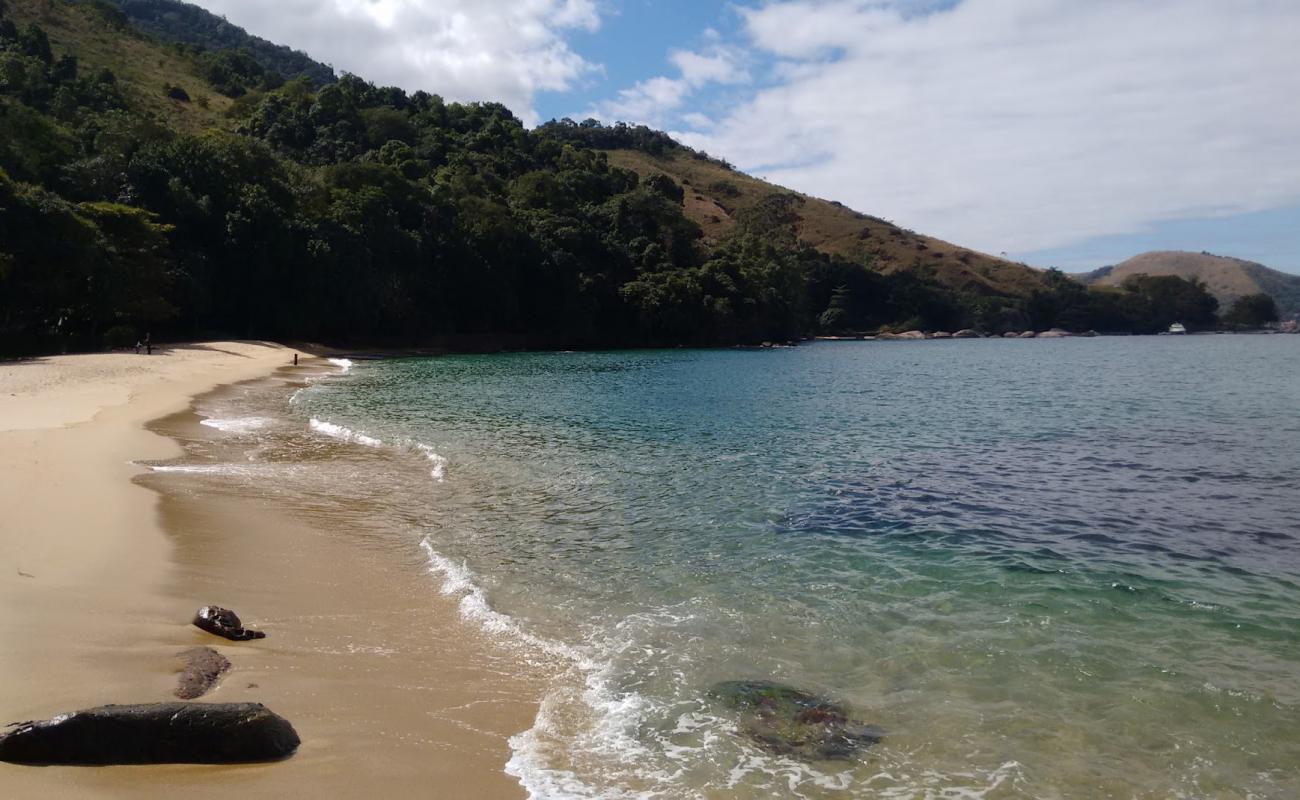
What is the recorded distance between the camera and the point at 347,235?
67.2 metres

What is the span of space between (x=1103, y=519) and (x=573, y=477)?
32.3 ft

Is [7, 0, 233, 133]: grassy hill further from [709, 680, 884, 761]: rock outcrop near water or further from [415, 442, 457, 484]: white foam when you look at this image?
[709, 680, 884, 761]: rock outcrop near water

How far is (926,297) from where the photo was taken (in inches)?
5610

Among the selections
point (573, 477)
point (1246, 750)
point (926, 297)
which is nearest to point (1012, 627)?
point (1246, 750)

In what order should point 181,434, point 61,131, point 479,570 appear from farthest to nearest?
1. point 61,131
2. point 181,434
3. point 479,570

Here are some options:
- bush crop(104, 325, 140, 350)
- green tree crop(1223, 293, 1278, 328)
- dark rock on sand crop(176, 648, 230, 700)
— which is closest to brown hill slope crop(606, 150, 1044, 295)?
green tree crop(1223, 293, 1278, 328)

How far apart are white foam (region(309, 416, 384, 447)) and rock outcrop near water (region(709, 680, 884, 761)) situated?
52.4ft

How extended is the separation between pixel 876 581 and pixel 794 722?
13.4ft

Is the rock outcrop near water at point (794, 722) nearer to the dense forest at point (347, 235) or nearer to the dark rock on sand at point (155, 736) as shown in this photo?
the dark rock on sand at point (155, 736)

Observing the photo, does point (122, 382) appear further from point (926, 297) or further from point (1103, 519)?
point (926, 297)

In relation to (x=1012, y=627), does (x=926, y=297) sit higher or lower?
higher

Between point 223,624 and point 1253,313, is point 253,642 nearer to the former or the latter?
point 223,624

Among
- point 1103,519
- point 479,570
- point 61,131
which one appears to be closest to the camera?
point 479,570

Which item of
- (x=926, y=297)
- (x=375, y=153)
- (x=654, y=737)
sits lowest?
(x=654, y=737)
